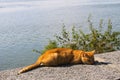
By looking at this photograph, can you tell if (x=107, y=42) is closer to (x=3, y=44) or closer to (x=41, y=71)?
(x=41, y=71)

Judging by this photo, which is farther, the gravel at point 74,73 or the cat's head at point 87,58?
the cat's head at point 87,58

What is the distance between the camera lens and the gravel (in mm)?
6516

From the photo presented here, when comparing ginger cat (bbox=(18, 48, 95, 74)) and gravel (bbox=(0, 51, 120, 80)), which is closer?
gravel (bbox=(0, 51, 120, 80))

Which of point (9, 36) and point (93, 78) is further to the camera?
point (9, 36)

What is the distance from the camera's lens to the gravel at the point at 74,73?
6.52 meters

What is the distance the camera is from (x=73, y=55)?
7676 millimetres

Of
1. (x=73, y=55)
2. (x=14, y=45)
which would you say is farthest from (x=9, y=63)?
(x=73, y=55)

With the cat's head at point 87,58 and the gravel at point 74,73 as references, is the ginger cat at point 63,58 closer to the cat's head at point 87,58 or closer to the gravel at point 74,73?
the cat's head at point 87,58

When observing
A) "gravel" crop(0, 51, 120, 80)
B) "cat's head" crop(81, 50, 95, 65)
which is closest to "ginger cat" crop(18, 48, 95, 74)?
"cat's head" crop(81, 50, 95, 65)

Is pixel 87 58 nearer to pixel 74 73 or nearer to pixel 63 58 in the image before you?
pixel 63 58

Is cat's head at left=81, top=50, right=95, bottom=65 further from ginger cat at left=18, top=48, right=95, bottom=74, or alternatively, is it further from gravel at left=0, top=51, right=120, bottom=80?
gravel at left=0, top=51, right=120, bottom=80

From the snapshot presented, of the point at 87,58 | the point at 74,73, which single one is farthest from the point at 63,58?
the point at 74,73

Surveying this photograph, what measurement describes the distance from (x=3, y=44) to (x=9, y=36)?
230 cm

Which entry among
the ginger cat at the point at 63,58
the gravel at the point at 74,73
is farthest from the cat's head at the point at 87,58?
the gravel at the point at 74,73
